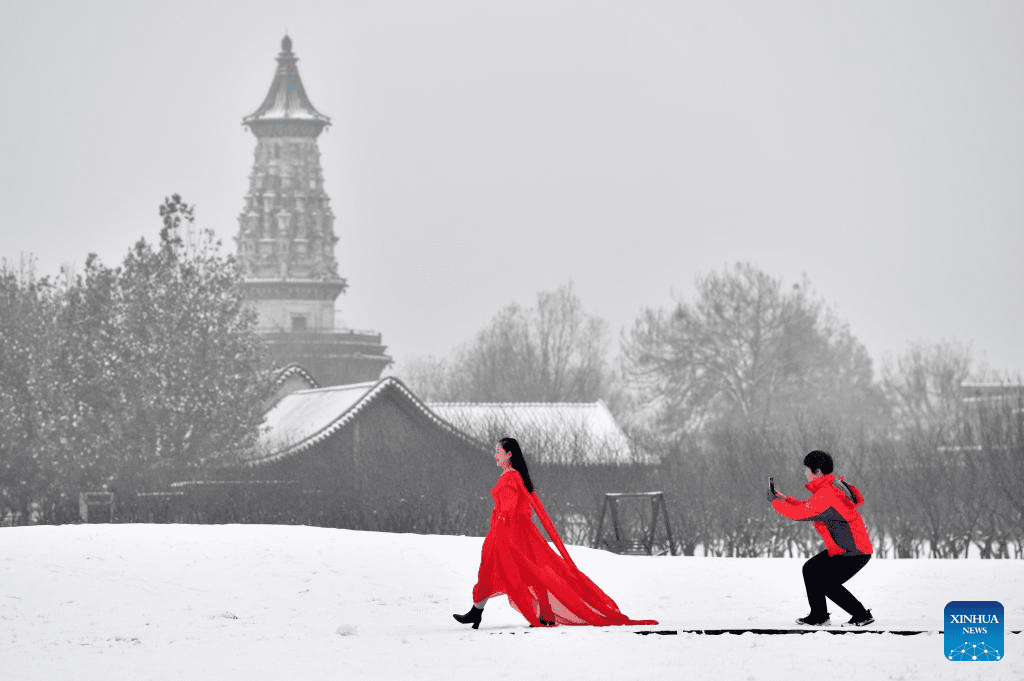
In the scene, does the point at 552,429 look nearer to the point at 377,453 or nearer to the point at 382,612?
the point at 377,453

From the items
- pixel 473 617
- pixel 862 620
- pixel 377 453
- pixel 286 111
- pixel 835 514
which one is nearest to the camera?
pixel 835 514

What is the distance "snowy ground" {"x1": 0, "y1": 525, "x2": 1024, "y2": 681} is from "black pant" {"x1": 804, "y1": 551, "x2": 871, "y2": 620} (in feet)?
1.70

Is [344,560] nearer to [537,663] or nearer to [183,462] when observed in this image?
[537,663]

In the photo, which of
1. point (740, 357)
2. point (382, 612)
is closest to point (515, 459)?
point (382, 612)

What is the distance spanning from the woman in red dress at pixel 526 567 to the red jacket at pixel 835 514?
6.24 feet

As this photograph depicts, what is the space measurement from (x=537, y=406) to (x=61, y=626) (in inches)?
1464

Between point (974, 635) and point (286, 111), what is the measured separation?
101m

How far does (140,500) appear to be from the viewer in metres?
36.6

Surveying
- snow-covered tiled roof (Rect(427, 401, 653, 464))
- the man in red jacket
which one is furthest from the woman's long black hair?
snow-covered tiled roof (Rect(427, 401, 653, 464))

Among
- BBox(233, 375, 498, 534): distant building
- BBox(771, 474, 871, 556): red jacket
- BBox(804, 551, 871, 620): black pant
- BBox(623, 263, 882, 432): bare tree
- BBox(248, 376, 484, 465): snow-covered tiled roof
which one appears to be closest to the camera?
BBox(771, 474, 871, 556): red jacket

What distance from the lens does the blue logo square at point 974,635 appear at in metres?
13.1

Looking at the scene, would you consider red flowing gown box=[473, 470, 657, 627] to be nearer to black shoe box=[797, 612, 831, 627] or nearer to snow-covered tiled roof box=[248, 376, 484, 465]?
black shoe box=[797, 612, 831, 627]

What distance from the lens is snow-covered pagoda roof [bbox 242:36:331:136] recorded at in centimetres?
11206

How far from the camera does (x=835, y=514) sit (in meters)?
14.5
